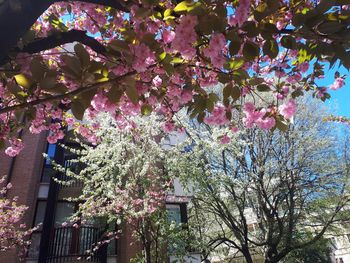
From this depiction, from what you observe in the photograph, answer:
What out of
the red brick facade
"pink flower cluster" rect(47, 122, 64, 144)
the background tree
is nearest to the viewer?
"pink flower cluster" rect(47, 122, 64, 144)

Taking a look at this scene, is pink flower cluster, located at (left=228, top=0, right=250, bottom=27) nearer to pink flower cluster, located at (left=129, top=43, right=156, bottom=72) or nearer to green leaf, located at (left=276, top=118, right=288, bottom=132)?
pink flower cluster, located at (left=129, top=43, right=156, bottom=72)

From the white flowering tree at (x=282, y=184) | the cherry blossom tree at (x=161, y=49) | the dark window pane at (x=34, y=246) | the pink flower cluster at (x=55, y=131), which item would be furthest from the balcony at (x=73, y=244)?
the cherry blossom tree at (x=161, y=49)

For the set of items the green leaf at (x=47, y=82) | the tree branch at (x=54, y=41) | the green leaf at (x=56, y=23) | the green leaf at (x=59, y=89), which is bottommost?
the green leaf at (x=47, y=82)

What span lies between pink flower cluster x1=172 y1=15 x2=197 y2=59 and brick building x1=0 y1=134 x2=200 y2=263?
31.7 ft

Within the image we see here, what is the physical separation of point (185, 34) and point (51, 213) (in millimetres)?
11356

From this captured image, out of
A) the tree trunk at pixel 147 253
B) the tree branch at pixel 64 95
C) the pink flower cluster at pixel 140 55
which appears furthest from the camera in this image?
the tree trunk at pixel 147 253

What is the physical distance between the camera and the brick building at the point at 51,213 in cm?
1143

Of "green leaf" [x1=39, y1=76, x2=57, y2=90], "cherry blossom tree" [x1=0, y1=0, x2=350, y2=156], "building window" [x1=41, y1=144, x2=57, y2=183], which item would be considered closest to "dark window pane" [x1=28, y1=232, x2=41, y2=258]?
"building window" [x1=41, y1=144, x2=57, y2=183]

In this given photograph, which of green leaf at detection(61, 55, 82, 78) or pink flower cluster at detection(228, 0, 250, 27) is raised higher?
pink flower cluster at detection(228, 0, 250, 27)

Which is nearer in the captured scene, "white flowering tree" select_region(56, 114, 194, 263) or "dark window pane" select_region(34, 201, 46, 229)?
"white flowering tree" select_region(56, 114, 194, 263)

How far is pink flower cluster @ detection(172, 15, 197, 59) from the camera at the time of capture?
7.44 feet

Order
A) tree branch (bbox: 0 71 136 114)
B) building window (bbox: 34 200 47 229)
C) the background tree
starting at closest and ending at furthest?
1. tree branch (bbox: 0 71 136 114)
2. building window (bbox: 34 200 47 229)
3. the background tree

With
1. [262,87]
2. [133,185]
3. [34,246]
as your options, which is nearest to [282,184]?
[133,185]

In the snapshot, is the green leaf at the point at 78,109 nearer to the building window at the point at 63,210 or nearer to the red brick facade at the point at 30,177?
the red brick facade at the point at 30,177
